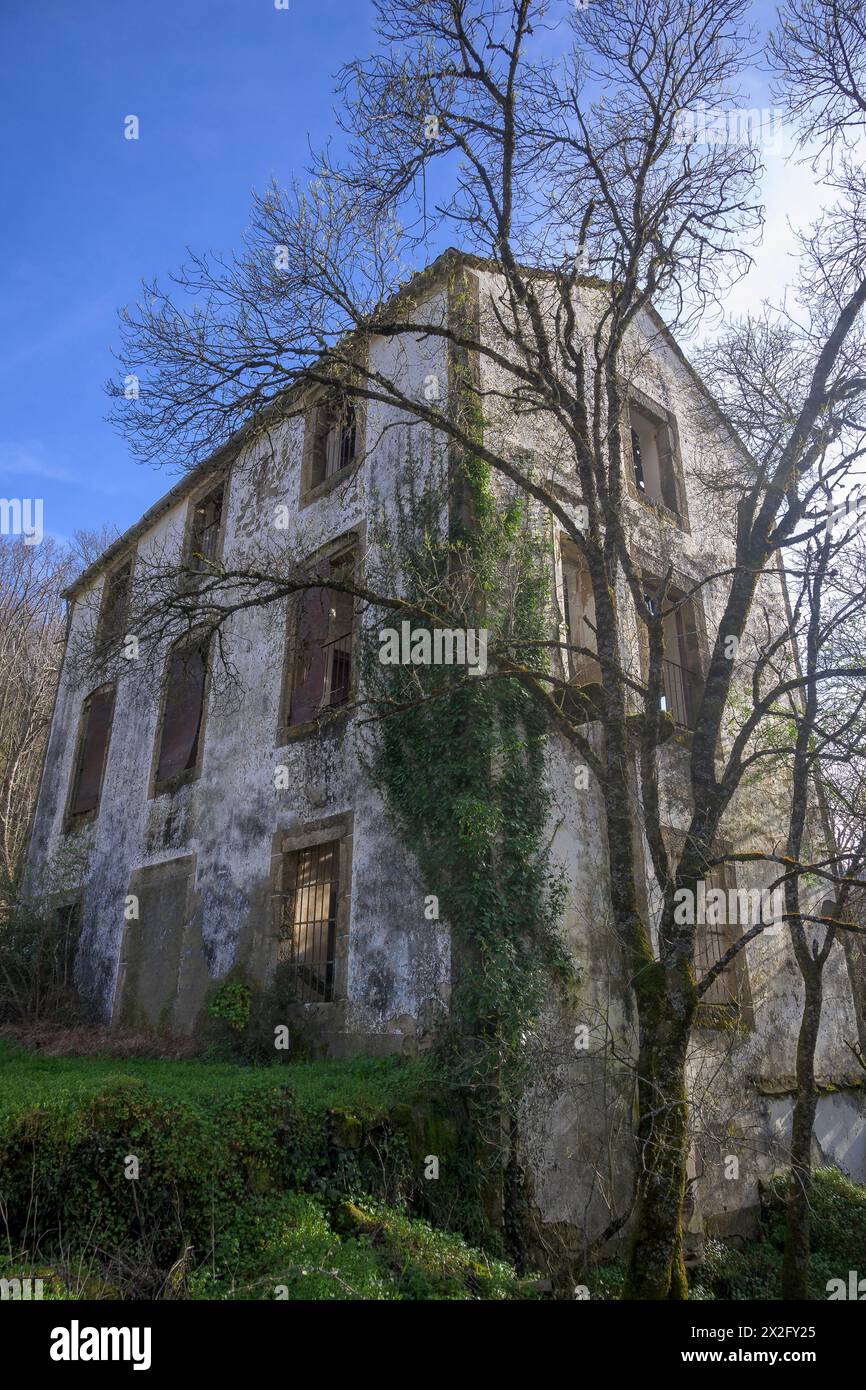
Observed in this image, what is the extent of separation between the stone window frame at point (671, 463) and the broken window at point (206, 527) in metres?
6.40

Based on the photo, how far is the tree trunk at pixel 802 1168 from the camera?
7.18 metres

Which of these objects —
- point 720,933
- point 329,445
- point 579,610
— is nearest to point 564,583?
point 579,610

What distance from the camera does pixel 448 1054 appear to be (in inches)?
284

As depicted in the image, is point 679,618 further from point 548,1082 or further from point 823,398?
point 548,1082

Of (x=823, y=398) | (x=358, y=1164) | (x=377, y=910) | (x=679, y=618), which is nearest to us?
(x=358, y=1164)

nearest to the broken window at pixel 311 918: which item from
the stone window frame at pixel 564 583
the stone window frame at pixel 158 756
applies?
the stone window frame at pixel 158 756

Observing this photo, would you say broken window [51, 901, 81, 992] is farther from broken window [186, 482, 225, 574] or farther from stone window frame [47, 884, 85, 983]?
broken window [186, 482, 225, 574]

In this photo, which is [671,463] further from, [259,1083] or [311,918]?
[259,1083]

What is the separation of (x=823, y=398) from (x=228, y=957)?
8.54 metres

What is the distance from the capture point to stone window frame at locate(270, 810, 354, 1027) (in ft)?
28.6

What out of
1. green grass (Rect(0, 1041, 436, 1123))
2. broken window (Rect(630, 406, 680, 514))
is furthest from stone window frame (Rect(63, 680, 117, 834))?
broken window (Rect(630, 406, 680, 514))

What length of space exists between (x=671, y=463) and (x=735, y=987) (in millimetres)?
7161
